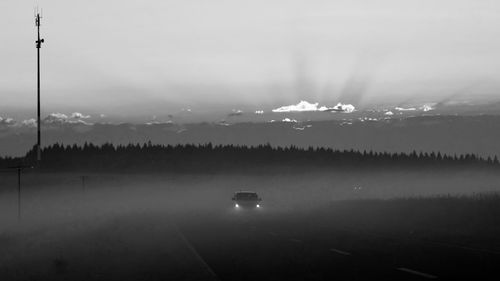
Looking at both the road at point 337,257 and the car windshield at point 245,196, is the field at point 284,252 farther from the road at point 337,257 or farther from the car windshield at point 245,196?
the car windshield at point 245,196

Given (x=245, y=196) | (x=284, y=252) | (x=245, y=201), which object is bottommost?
(x=245, y=201)

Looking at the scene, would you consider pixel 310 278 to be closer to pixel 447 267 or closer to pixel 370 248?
pixel 447 267

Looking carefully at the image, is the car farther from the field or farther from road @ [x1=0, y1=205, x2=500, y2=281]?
road @ [x1=0, y1=205, x2=500, y2=281]

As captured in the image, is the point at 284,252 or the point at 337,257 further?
the point at 284,252

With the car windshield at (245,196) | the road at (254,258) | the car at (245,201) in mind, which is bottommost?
the car at (245,201)

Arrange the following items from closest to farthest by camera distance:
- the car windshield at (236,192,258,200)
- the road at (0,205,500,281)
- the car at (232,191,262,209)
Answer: the road at (0,205,500,281) → the car at (232,191,262,209) → the car windshield at (236,192,258,200)

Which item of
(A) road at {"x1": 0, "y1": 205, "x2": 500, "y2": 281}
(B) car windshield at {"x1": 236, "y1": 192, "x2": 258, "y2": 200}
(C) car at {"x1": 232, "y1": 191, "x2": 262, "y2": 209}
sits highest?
(A) road at {"x1": 0, "y1": 205, "x2": 500, "y2": 281}

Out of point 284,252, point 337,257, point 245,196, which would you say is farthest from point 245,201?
point 337,257

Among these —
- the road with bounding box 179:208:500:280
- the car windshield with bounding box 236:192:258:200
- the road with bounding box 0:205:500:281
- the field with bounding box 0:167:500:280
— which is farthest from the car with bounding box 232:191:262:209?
the road with bounding box 179:208:500:280

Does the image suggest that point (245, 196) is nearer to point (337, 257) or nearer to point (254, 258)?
point (254, 258)

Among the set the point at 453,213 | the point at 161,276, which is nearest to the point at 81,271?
the point at 161,276

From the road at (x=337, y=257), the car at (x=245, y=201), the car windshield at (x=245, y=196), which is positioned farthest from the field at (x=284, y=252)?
the car windshield at (x=245, y=196)

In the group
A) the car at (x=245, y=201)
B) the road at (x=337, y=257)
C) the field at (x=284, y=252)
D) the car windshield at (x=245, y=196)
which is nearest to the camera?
the road at (x=337, y=257)

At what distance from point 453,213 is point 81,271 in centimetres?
2437
